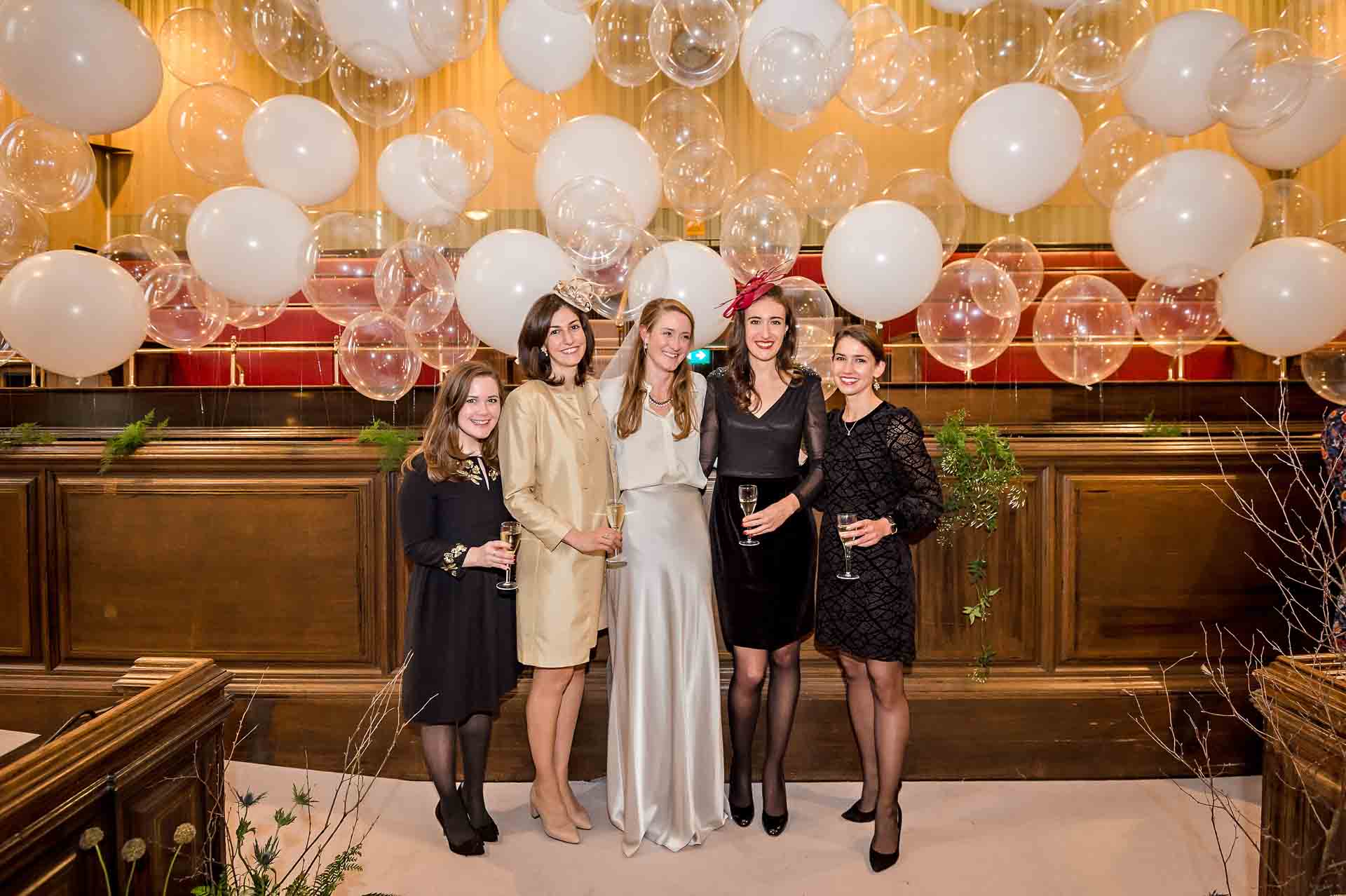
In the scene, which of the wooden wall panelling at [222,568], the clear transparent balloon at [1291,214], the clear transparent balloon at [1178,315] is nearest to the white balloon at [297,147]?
the wooden wall panelling at [222,568]

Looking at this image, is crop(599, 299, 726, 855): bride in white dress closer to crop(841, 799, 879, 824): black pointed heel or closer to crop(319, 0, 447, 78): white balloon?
crop(841, 799, 879, 824): black pointed heel

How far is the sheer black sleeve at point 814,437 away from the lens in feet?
8.93

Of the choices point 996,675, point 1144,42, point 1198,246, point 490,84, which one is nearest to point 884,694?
point 996,675

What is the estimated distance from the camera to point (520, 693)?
10.7 ft

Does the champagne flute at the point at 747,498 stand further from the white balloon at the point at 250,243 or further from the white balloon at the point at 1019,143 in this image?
the white balloon at the point at 250,243

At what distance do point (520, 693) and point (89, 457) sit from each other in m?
1.84

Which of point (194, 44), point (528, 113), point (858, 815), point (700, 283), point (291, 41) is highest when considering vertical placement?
point (194, 44)

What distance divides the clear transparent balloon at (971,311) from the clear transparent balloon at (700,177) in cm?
89

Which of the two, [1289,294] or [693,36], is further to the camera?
[1289,294]

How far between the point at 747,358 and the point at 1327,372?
211 cm

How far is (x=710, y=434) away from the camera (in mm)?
2773

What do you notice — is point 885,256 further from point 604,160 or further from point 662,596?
point 662,596

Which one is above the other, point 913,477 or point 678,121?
point 678,121

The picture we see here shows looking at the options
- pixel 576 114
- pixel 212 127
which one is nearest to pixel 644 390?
pixel 212 127
